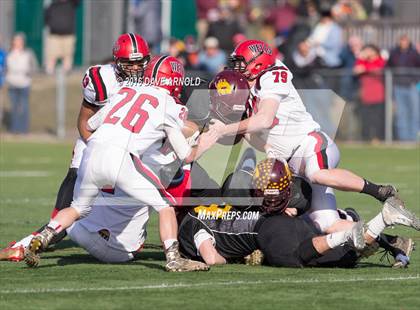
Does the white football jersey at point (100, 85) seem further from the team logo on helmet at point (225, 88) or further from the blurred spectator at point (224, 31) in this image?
the blurred spectator at point (224, 31)

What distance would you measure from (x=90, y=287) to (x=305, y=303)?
1464 mm

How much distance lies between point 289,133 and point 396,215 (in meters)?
1.93

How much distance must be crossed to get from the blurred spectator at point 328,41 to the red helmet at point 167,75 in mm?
13824

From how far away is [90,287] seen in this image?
7617 mm

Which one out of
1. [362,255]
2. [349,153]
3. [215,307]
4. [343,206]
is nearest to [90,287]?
[215,307]

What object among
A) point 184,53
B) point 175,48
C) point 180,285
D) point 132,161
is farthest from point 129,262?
point 184,53

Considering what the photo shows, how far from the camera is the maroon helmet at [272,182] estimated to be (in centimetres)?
856

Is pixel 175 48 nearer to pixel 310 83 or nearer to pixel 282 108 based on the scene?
pixel 310 83

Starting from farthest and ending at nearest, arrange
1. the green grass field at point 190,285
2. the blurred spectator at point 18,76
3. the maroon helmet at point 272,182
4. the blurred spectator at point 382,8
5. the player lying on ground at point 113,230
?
the blurred spectator at point 382,8 → the blurred spectator at point 18,76 → the player lying on ground at point 113,230 → the maroon helmet at point 272,182 → the green grass field at point 190,285

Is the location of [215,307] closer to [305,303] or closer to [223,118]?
[305,303]

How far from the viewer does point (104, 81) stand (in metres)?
9.79

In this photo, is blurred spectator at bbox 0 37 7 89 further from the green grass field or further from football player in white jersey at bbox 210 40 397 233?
football player in white jersey at bbox 210 40 397 233

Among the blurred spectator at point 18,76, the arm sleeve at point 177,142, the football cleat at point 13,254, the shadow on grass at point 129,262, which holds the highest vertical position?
the arm sleeve at point 177,142

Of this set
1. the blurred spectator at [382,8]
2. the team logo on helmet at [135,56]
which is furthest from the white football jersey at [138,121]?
the blurred spectator at [382,8]
